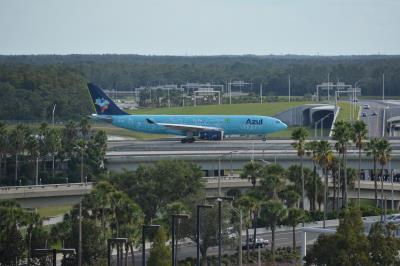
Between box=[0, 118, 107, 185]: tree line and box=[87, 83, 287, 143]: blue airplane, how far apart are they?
2408 centimetres

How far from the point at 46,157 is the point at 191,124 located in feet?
95.1

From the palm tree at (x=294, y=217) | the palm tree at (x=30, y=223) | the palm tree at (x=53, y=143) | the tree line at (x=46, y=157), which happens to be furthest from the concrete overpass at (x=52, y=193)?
the palm tree at (x=53, y=143)

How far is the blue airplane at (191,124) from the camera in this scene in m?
178

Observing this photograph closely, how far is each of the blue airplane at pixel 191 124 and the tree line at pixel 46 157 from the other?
24.1 metres

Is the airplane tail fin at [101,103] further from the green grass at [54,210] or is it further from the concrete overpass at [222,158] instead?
the green grass at [54,210]

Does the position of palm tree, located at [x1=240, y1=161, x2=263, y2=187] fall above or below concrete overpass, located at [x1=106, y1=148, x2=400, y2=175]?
above

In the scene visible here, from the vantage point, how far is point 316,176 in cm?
12888

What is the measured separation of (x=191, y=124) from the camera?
178m

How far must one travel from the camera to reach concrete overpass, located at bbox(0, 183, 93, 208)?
11756 centimetres

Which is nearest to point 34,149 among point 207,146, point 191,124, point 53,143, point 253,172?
point 53,143

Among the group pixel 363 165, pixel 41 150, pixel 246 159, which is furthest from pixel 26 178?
pixel 363 165

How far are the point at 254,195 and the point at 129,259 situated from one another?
17927mm

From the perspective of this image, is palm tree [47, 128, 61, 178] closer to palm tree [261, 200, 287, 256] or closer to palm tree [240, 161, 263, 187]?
palm tree [240, 161, 263, 187]

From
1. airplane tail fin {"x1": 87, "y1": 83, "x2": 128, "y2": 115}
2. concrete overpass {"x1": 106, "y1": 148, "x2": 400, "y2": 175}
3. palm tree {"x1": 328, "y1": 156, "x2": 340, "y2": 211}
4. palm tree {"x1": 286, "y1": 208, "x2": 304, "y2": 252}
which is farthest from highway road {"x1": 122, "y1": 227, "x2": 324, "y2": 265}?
airplane tail fin {"x1": 87, "y1": 83, "x2": 128, "y2": 115}
